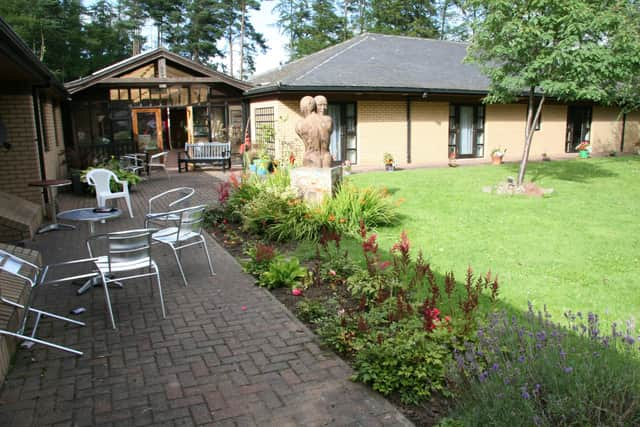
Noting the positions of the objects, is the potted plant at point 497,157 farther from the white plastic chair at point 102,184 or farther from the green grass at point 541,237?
the white plastic chair at point 102,184

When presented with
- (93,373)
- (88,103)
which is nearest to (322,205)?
(93,373)

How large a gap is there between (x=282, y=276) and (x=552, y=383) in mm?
3303

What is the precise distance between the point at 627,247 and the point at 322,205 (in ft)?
14.3

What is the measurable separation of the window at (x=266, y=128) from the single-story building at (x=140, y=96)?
1215 mm

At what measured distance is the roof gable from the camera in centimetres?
1658

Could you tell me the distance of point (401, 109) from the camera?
18.2 m

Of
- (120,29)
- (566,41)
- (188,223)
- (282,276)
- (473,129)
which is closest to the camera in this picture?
(282,276)

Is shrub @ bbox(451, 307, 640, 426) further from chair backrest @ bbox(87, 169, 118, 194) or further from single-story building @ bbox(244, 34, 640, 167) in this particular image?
single-story building @ bbox(244, 34, 640, 167)

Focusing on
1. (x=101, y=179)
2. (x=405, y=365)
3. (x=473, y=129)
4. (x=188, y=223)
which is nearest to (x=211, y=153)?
(x=101, y=179)

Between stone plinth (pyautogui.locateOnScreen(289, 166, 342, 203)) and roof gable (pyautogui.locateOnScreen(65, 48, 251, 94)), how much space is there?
33.2ft

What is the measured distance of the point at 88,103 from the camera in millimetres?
17625

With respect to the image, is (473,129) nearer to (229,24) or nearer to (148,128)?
(148,128)

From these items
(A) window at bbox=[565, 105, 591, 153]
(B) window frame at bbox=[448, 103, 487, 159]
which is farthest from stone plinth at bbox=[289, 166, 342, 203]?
(A) window at bbox=[565, 105, 591, 153]

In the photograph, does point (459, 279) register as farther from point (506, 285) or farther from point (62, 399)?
point (62, 399)
